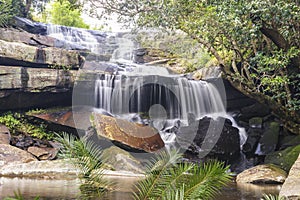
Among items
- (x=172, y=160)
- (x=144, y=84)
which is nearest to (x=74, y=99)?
(x=144, y=84)

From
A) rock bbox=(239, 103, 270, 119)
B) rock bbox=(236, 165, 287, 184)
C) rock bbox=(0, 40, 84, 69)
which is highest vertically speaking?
rock bbox=(0, 40, 84, 69)

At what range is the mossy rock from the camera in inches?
409

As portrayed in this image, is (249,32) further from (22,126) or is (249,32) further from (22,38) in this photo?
(22,38)

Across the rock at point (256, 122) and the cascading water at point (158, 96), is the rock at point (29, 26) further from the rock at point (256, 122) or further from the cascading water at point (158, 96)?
the rock at point (256, 122)

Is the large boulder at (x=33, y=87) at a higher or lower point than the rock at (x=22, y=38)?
lower

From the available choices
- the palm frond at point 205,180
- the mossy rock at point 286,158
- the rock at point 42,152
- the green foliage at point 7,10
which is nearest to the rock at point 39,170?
the rock at point 42,152

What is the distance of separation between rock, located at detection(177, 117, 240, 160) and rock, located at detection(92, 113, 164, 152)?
1.19 metres

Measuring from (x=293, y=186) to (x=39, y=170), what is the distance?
692 cm

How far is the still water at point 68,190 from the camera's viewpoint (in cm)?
632

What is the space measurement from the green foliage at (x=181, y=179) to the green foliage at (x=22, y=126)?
11.5 metres

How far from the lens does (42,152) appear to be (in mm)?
12078

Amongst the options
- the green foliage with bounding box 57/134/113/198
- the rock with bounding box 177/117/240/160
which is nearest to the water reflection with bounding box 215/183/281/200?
the rock with bounding box 177/117/240/160

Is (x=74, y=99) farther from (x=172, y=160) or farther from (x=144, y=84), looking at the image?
(x=172, y=160)

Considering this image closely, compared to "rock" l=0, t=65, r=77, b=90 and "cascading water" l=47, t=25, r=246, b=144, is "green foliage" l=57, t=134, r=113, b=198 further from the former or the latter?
"cascading water" l=47, t=25, r=246, b=144
